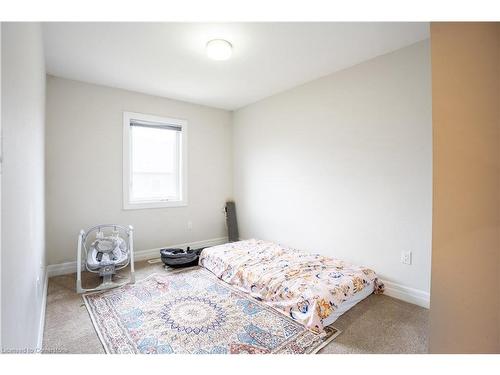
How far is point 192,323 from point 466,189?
1.92 meters

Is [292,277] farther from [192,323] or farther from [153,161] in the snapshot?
[153,161]

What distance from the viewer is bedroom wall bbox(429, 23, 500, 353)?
1.02 m

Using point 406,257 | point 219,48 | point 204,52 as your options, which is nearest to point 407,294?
point 406,257

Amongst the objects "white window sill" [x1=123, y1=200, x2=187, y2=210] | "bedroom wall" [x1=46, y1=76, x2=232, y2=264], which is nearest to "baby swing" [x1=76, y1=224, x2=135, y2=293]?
"bedroom wall" [x1=46, y1=76, x2=232, y2=264]

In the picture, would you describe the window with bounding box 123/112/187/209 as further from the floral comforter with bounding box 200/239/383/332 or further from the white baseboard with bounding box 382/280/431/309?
the white baseboard with bounding box 382/280/431/309

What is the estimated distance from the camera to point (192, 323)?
1.93 m

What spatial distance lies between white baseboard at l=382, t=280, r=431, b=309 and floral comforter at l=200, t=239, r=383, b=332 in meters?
0.08

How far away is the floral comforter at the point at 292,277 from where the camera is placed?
1.99 metres

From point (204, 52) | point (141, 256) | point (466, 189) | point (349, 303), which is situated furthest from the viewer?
point (141, 256)

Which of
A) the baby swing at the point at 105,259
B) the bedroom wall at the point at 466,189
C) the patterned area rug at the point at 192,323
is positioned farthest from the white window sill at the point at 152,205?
the bedroom wall at the point at 466,189

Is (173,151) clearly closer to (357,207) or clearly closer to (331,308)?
(357,207)

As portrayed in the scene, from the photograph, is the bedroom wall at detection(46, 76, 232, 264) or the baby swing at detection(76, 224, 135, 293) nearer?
the baby swing at detection(76, 224, 135, 293)
